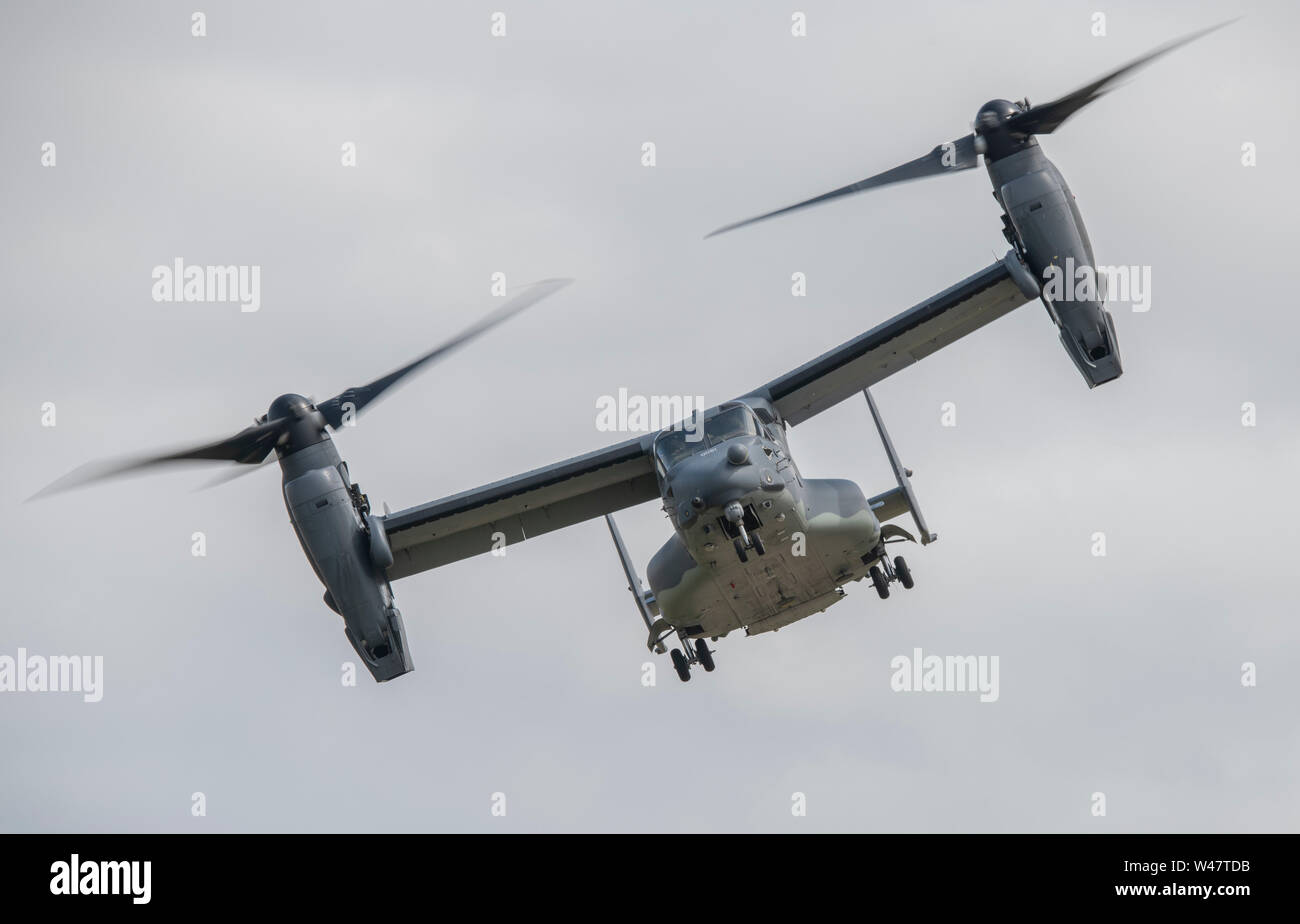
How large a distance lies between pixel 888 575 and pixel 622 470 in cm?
376

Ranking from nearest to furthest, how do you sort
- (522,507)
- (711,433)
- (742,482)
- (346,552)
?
(742,482) → (711,433) → (346,552) → (522,507)

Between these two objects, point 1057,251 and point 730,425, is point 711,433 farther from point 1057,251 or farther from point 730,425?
point 1057,251

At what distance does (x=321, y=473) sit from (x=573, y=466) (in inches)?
131

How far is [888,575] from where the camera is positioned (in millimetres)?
24125

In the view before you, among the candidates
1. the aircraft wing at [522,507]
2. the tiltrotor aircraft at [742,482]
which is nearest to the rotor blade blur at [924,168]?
the tiltrotor aircraft at [742,482]

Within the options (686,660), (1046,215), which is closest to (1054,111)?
(1046,215)

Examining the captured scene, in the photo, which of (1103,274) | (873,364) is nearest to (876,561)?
(873,364)

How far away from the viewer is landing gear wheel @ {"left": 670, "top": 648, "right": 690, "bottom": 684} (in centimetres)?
2533

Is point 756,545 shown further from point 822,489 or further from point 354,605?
point 354,605

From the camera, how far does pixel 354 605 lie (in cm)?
2377

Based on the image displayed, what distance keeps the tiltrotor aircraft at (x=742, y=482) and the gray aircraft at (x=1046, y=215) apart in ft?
0.07

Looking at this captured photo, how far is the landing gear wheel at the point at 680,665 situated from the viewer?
2533cm

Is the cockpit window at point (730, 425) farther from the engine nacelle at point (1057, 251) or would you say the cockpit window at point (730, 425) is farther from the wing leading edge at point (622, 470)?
the engine nacelle at point (1057, 251)

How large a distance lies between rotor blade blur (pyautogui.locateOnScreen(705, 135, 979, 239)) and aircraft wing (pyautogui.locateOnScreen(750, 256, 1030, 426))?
4.64 feet
